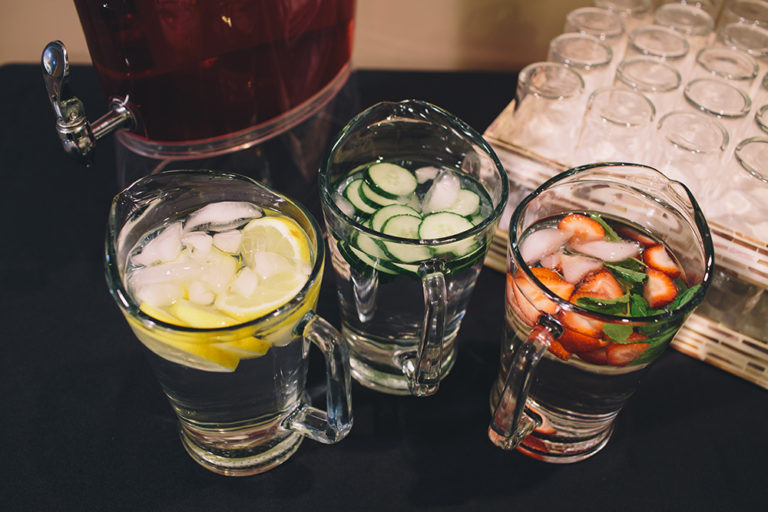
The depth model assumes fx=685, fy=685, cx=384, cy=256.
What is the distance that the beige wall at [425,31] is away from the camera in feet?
4.24

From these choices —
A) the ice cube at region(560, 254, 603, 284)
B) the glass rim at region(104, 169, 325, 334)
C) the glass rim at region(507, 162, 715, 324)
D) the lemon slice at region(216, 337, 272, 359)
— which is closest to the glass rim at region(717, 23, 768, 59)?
the glass rim at region(507, 162, 715, 324)

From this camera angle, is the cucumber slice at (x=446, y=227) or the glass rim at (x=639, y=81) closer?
the cucumber slice at (x=446, y=227)

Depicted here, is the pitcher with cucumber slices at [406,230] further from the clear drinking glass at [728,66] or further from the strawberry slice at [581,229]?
the clear drinking glass at [728,66]

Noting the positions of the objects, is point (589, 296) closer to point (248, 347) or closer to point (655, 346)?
point (655, 346)

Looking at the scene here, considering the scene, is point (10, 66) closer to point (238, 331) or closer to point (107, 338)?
point (107, 338)

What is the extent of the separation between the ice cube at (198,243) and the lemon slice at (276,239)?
0.04m

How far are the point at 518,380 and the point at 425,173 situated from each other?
0.29 meters

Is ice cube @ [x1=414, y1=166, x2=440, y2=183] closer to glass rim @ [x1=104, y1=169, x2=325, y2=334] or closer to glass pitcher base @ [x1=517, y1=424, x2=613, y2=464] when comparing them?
glass rim @ [x1=104, y1=169, x2=325, y2=334]

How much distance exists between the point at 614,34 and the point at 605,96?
199mm

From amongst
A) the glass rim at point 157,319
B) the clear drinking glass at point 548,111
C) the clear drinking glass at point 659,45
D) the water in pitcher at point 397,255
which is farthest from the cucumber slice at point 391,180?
the clear drinking glass at point 659,45

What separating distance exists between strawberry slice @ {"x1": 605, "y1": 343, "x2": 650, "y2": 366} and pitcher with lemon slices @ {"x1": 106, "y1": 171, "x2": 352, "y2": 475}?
25 cm

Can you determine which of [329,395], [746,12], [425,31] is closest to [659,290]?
[329,395]

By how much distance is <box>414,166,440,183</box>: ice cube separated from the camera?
0.81 m

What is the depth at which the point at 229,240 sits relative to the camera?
0.71m
